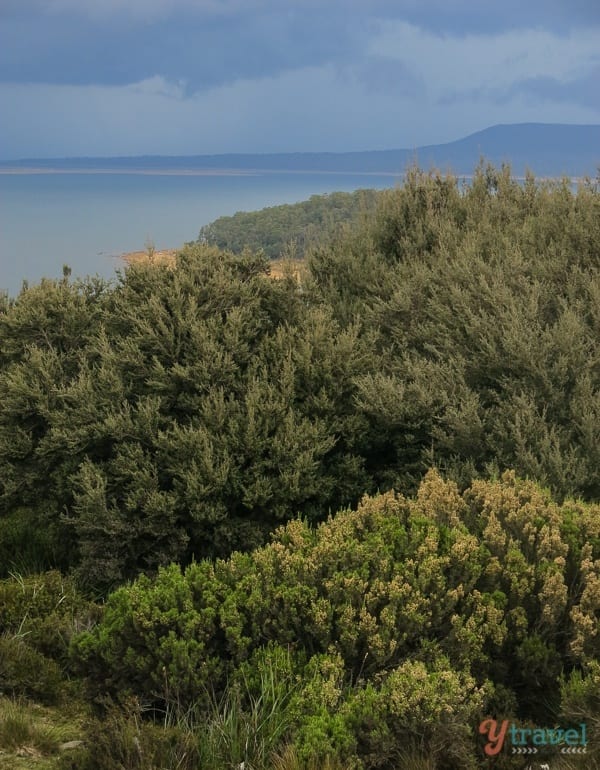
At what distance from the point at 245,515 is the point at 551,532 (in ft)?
11.8

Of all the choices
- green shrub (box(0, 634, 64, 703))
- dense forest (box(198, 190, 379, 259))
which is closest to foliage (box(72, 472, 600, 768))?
green shrub (box(0, 634, 64, 703))

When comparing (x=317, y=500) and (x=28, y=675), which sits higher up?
(x=317, y=500)

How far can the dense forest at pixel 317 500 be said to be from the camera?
3.66 meters

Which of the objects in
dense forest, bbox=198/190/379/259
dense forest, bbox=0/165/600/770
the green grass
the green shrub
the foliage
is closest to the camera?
the foliage

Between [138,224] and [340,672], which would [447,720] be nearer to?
[340,672]

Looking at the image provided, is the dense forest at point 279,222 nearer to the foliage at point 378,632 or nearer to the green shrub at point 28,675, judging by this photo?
the green shrub at point 28,675

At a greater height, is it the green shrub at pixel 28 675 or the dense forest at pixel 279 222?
the dense forest at pixel 279 222

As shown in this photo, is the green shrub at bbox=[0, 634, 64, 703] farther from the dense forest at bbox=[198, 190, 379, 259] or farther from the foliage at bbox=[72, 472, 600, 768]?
the dense forest at bbox=[198, 190, 379, 259]

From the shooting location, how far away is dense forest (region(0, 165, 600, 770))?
3662 mm

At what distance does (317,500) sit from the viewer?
300 inches

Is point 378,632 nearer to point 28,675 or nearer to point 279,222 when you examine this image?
point 28,675

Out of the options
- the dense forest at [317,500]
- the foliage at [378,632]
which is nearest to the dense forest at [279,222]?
the dense forest at [317,500]

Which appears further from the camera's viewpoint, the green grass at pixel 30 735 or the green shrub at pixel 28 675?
the green shrub at pixel 28 675

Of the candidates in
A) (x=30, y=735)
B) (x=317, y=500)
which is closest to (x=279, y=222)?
(x=317, y=500)
